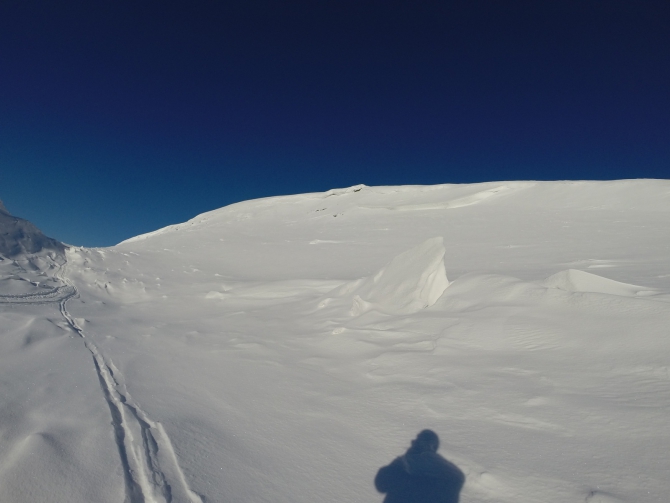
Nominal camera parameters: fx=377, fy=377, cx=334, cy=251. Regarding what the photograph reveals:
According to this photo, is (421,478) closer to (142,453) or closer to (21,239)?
(142,453)

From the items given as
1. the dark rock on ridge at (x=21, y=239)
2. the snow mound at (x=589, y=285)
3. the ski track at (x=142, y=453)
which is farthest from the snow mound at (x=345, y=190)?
the ski track at (x=142, y=453)

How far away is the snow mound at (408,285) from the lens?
6379mm

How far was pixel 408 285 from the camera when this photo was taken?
6.57m

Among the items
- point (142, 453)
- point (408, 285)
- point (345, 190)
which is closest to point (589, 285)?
point (408, 285)

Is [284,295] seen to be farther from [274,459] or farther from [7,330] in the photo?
[274,459]

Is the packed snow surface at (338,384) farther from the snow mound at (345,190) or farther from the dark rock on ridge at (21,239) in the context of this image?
the snow mound at (345,190)

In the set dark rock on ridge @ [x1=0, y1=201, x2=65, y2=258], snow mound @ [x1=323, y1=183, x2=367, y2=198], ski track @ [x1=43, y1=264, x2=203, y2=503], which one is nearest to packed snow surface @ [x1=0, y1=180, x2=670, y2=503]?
ski track @ [x1=43, y1=264, x2=203, y2=503]

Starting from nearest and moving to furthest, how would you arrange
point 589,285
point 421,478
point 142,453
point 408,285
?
point 421,478 < point 142,453 < point 589,285 < point 408,285

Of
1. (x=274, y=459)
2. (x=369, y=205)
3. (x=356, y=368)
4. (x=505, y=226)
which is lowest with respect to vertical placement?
(x=274, y=459)

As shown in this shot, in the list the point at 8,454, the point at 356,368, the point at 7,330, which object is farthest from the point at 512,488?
the point at 7,330

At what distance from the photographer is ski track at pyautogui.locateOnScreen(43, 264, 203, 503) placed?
2.47m

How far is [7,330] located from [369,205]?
66.0 ft

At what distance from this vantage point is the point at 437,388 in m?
3.84

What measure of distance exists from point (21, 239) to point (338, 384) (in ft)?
33.4
